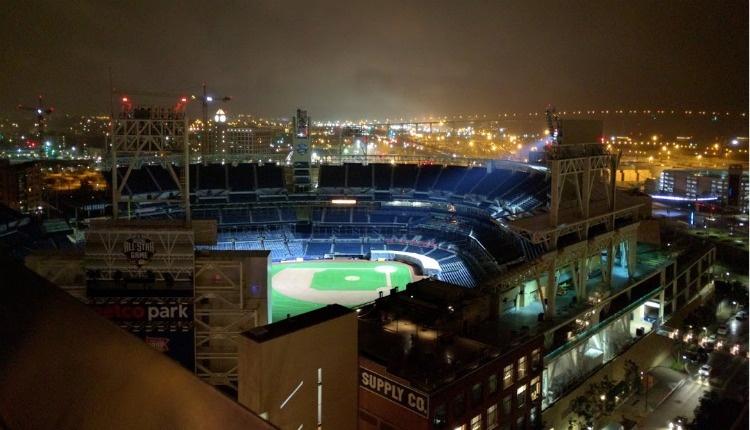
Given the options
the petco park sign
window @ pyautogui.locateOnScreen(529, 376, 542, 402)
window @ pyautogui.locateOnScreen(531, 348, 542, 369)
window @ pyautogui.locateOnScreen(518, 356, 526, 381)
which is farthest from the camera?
window @ pyautogui.locateOnScreen(529, 376, 542, 402)

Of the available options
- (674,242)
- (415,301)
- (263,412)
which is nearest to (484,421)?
(415,301)

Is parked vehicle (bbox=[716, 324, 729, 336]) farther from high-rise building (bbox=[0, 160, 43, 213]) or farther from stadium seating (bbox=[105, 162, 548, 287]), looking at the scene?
high-rise building (bbox=[0, 160, 43, 213])

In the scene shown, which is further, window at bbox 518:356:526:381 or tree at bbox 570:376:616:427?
tree at bbox 570:376:616:427

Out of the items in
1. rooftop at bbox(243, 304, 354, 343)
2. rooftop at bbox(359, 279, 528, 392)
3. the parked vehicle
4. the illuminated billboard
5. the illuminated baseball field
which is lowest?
the parked vehicle

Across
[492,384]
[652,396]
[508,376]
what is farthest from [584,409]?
[492,384]

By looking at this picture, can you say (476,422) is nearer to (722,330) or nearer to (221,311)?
(221,311)

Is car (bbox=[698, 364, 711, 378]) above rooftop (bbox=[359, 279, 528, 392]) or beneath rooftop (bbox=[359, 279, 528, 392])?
beneath

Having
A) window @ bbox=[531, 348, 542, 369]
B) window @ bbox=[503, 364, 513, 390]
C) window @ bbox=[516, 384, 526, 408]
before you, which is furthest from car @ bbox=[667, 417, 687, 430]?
window @ bbox=[503, 364, 513, 390]
